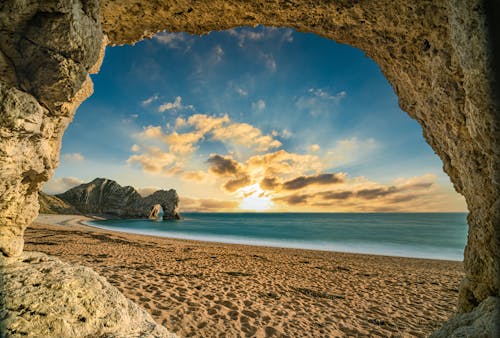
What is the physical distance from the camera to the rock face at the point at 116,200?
65.5 meters

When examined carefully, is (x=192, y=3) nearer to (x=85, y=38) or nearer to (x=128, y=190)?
(x=85, y=38)

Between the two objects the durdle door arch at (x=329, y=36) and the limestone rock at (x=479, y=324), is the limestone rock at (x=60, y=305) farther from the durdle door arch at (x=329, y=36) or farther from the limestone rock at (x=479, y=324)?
the limestone rock at (x=479, y=324)

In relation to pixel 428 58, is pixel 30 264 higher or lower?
lower

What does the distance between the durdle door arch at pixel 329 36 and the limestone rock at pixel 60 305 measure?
0.66m

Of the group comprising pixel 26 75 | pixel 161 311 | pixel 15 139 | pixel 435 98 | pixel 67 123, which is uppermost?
pixel 435 98

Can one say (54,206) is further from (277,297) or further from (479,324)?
(479,324)

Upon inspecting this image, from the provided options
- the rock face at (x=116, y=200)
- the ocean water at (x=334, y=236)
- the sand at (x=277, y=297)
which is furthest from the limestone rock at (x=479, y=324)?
the rock face at (x=116, y=200)

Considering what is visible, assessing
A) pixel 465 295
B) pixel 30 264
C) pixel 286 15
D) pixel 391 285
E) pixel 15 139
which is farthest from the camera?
pixel 391 285

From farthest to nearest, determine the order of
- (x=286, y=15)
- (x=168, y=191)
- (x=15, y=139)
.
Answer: (x=168, y=191)
(x=286, y=15)
(x=15, y=139)

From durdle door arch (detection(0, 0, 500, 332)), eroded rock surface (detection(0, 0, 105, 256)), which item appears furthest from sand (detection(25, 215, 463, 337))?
eroded rock surface (detection(0, 0, 105, 256))

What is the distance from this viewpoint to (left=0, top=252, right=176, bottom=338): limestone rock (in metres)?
2.30

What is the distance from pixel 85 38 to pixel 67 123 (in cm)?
151

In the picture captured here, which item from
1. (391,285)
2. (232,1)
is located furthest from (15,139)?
(391,285)

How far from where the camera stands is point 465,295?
337cm
